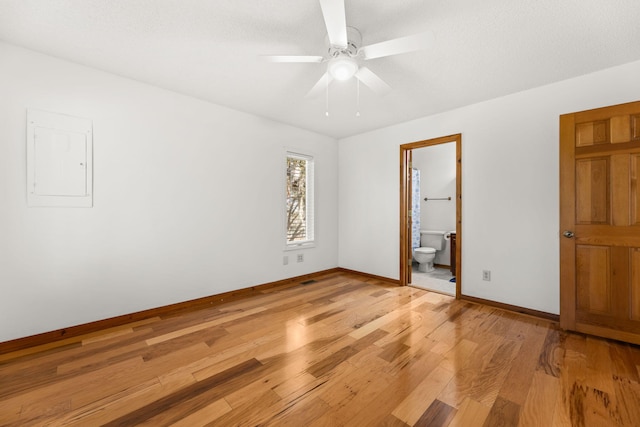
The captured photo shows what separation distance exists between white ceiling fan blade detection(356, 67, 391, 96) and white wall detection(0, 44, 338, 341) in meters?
2.01

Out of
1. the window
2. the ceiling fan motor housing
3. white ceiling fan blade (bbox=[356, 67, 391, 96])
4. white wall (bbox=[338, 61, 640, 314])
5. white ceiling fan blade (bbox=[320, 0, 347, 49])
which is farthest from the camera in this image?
the window

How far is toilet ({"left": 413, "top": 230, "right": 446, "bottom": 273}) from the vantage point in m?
4.96

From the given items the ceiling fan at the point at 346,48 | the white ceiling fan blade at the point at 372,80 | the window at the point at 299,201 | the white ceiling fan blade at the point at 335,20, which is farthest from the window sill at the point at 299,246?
the white ceiling fan blade at the point at 335,20

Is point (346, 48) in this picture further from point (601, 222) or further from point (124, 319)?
point (124, 319)

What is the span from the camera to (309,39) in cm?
209

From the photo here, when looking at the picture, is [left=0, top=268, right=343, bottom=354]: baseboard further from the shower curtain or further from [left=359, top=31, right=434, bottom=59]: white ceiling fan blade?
[left=359, top=31, right=434, bottom=59]: white ceiling fan blade

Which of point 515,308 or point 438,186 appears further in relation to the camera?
point 438,186

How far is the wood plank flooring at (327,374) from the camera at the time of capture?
1505 mm

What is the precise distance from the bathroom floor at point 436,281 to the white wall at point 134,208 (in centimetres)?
218

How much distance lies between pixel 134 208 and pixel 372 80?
2667 millimetres

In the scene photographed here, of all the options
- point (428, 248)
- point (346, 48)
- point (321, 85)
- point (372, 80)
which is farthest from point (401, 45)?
point (428, 248)

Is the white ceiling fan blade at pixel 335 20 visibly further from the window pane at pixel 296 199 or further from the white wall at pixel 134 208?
the window pane at pixel 296 199

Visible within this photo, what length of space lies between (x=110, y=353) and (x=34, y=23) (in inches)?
101

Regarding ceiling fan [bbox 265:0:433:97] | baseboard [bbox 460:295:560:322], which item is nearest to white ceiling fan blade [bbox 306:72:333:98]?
ceiling fan [bbox 265:0:433:97]
